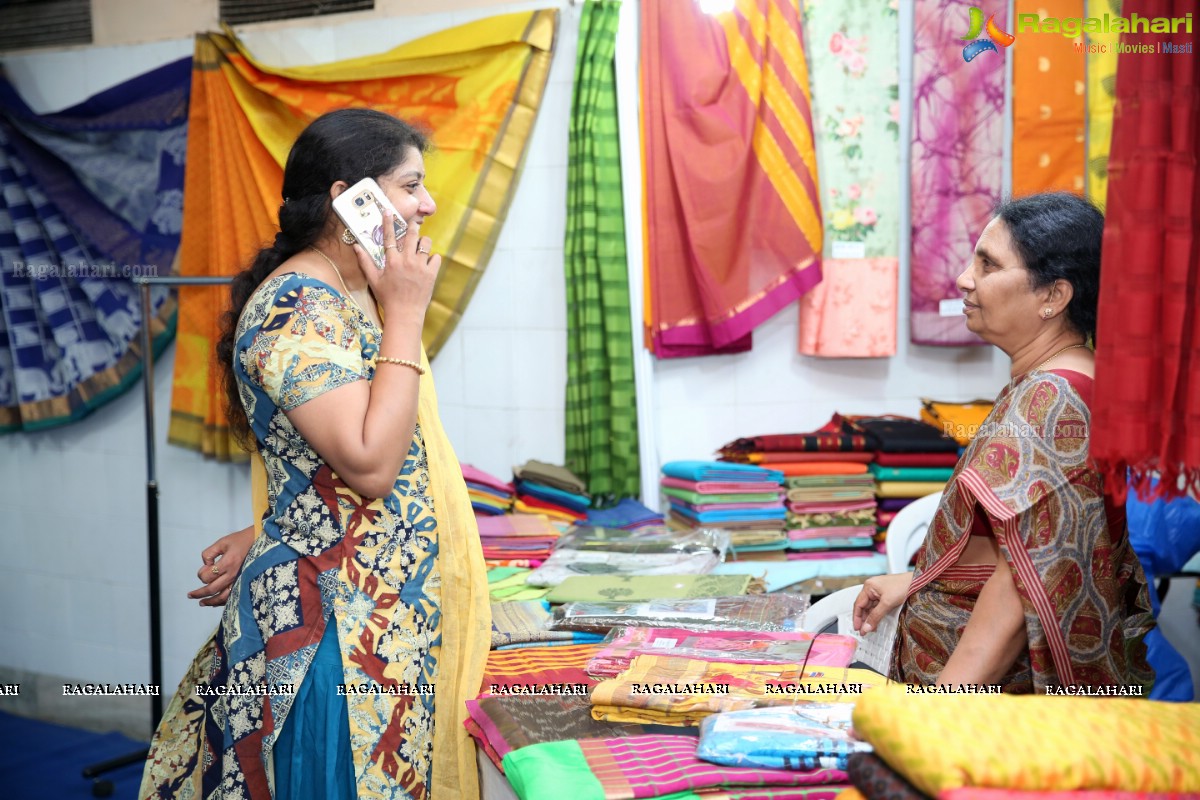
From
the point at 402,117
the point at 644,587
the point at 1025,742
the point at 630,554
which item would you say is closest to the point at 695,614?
the point at 644,587

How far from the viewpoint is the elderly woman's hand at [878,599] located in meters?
2.02

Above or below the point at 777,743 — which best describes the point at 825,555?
below

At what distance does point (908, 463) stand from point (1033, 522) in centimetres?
182

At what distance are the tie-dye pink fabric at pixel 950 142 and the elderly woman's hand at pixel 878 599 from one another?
1.73 m

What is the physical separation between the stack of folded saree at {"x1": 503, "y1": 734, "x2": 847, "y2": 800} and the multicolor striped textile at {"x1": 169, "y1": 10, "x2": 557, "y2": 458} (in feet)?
8.10

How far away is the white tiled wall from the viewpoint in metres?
3.77

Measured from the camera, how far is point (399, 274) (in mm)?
1770

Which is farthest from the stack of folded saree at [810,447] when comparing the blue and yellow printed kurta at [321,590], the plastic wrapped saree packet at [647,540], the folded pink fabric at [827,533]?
the blue and yellow printed kurta at [321,590]

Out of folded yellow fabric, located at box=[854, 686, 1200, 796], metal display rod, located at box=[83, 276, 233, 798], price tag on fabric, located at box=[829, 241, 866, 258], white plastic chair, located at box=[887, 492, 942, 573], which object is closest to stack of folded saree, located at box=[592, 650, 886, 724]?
folded yellow fabric, located at box=[854, 686, 1200, 796]

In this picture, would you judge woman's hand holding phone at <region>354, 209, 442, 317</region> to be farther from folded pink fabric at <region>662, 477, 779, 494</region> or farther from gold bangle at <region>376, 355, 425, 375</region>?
folded pink fabric at <region>662, 477, 779, 494</region>

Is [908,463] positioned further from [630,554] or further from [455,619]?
[455,619]

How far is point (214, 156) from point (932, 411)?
8.65 ft

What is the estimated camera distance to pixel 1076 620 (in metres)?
1.62

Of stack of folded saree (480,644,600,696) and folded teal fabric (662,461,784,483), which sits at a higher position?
folded teal fabric (662,461,784,483)
